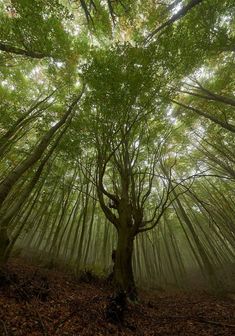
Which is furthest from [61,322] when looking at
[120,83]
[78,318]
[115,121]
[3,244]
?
[120,83]

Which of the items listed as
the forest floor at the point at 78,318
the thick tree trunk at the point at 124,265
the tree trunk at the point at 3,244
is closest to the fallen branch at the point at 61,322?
the forest floor at the point at 78,318

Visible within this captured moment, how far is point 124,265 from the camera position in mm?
5609

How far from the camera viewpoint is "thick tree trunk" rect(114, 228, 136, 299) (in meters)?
5.29

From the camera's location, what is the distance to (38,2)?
241 inches

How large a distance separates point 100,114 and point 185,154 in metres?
8.69

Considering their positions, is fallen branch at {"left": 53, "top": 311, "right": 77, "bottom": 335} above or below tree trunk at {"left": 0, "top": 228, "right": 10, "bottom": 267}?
below

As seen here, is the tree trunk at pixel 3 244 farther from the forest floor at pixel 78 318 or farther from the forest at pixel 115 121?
the forest floor at pixel 78 318

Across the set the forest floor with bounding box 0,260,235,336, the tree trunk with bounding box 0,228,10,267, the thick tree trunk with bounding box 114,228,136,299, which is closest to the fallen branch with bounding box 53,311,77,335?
the forest floor with bounding box 0,260,235,336

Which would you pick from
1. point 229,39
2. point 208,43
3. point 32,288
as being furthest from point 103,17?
point 32,288

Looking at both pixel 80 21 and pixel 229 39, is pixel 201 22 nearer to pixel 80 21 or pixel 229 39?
pixel 229 39

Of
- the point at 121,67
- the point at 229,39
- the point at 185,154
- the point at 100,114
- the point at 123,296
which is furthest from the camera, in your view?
the point at 185,154

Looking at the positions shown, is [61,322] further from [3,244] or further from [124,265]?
Result: [3,244]

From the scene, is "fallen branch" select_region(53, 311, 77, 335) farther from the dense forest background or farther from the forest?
the dense forest background

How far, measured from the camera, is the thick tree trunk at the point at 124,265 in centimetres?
529
